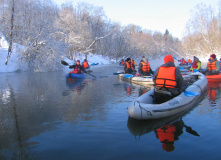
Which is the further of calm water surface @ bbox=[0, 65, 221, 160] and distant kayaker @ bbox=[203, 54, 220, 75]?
distant kayaker @ bbox=[203, 54, 220, 75]

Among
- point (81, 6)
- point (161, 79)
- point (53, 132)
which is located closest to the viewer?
point (53, 132)

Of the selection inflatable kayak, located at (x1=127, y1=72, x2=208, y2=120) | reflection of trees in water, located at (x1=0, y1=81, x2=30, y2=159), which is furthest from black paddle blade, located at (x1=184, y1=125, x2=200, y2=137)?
reflection of trees in water, located at (x1=0, y1=81, x2=30, y2=159)

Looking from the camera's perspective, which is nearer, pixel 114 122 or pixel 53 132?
pixel 53 132

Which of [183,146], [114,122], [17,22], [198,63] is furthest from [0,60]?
[183,146]

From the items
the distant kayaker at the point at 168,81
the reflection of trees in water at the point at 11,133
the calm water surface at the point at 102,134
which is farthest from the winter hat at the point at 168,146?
the reflection of trees in water at the point at 11,133

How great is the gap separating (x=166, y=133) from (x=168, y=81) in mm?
1545

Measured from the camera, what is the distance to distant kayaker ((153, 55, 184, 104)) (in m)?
4.92

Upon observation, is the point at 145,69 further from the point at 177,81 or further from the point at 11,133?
the point at 11,133

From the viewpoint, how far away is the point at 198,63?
A: 43.0ft

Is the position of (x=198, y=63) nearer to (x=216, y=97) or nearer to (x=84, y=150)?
(x=216, y=97)

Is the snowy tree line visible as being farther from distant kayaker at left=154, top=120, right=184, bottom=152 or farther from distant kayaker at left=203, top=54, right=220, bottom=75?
distant kayaker at left=154, top=120, right=184, bottom=152

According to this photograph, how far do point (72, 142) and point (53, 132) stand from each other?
0.65 metres

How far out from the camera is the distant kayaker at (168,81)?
16.1 ft

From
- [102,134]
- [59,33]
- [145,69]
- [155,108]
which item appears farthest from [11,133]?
[59,33]
